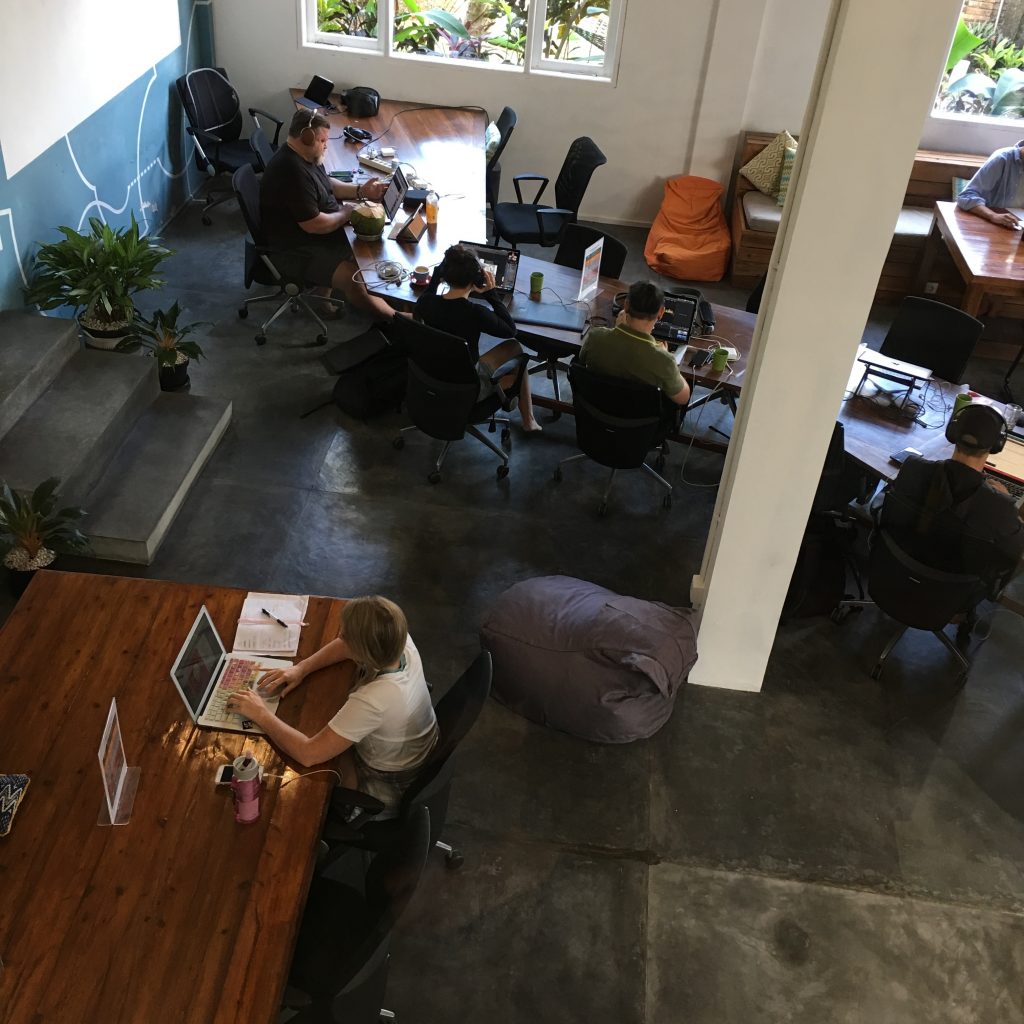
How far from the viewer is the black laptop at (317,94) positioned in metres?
7.73

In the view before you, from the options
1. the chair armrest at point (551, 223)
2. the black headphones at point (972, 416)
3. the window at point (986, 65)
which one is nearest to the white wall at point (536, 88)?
the chair armrest at point (551, 223)

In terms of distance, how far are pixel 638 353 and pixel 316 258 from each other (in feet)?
8.20

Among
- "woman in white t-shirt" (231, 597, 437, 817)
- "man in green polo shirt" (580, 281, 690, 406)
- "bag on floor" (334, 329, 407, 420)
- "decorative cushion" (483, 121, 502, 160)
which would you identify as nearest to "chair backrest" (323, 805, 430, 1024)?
"woman in white t-shirt" (231, 597, 437, 817)

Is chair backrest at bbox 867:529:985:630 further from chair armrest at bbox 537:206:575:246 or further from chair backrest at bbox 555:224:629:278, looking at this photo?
chair armrest at bbox 537:206:575:246

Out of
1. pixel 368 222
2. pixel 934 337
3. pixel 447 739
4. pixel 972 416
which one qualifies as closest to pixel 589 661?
pixel 447 739

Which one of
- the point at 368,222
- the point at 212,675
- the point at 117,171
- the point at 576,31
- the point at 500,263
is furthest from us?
the point at 576,31

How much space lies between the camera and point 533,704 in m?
Answer: 4.09

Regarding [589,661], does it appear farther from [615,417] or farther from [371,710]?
[615,417]

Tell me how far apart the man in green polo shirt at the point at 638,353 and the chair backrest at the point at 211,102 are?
14.4ft

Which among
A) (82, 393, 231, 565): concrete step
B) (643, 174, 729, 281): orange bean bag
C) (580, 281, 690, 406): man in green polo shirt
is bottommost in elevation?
(82, 393, 231, 565): concrete step

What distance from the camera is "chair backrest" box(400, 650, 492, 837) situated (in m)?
2.90

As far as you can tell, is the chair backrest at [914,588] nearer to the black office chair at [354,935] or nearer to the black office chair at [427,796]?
the black office chair at [427,796]

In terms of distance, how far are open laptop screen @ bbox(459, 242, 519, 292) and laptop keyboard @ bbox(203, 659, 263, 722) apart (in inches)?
119

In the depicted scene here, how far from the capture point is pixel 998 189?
7152mm
